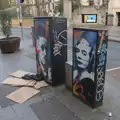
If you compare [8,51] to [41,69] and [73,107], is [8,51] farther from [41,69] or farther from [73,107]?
[73,107]

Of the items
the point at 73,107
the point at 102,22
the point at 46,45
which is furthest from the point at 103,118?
the point at 102,22

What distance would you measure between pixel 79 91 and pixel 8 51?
583cm

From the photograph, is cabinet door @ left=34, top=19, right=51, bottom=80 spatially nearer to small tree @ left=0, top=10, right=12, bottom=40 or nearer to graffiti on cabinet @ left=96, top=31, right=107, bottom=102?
graffiti on cabinet @ left=96, top=31, right=107, bottom=102

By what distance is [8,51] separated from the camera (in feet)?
29.4

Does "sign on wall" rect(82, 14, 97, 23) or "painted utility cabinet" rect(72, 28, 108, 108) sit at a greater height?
"sign on wall" rect(82, 14, 97, 23)

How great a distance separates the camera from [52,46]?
4.41 meters

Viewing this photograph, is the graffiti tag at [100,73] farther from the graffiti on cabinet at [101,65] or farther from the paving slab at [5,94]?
the paving slab at [5,94]

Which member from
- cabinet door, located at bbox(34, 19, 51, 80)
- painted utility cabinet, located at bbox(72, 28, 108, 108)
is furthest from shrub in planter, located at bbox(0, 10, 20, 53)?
painted utility cabinet, located at bbox(72, 28, 108, 108)

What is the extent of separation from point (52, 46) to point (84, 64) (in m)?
1.07

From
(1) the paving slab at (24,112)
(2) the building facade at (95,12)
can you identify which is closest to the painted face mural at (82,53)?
(1) the paving slab at (24,112)

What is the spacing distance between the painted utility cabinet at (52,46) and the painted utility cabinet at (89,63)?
684 mm

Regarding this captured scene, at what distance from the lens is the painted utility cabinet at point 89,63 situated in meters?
→ 3.32

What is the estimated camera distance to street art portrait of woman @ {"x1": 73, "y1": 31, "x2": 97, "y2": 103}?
11.2ft

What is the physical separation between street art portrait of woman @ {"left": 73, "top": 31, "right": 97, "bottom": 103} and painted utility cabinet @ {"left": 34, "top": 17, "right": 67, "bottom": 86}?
713 mm
